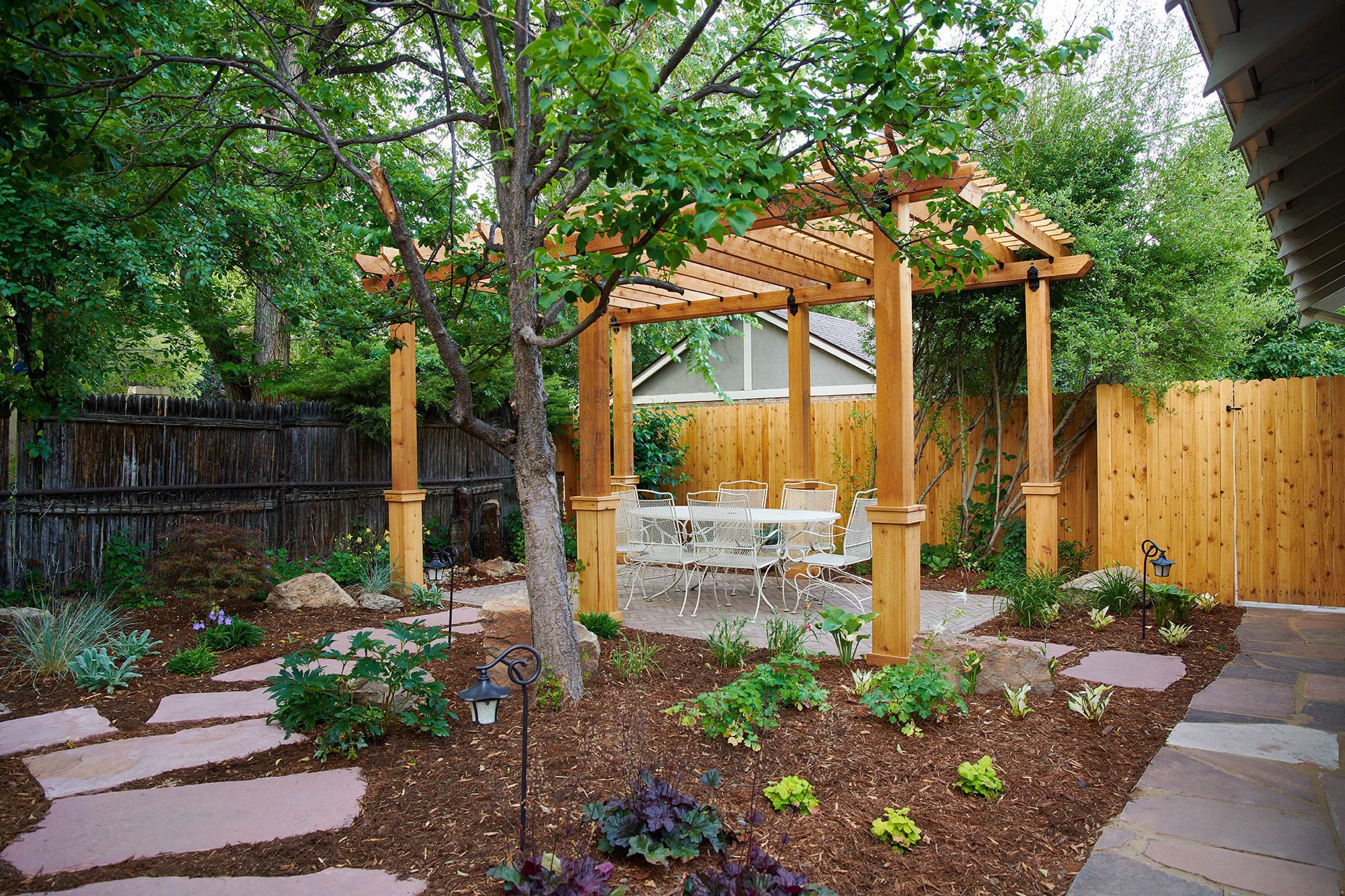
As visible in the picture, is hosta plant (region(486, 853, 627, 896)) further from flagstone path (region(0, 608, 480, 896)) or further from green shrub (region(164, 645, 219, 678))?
green shrub (region(164, 645, 219, 678))

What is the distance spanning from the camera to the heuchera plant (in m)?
1.88

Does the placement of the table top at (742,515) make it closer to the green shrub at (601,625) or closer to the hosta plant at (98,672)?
the green shrub at (601,625)

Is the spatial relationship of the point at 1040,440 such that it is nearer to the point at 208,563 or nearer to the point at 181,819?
the point at 181,819

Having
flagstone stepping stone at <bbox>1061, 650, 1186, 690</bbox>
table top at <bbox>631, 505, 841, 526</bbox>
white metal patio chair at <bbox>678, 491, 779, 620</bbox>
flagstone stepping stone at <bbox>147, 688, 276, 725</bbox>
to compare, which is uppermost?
table top at <bbox>631, 505, 841, 526</bbox>

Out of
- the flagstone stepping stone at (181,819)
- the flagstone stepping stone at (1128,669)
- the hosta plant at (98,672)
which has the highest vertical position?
the hosta plant at (98,672)

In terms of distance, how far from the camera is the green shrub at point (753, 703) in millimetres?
3055

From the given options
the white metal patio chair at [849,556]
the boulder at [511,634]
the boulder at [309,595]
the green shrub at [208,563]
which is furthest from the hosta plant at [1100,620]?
the green shrub at [208,563]

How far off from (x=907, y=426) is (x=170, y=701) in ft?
13.6

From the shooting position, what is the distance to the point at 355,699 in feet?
10.7

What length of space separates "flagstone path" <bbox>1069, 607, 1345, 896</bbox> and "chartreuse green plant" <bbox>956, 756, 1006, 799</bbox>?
1.16 ft

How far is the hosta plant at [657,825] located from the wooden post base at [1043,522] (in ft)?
17.2

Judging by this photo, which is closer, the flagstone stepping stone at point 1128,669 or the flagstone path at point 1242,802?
the flagstone path at point 1242,802

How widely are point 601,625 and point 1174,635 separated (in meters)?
3.58

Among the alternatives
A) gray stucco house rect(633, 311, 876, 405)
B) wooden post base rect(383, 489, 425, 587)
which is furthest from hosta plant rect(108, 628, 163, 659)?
gray stucco house rect(633, 311, 876, 405)
